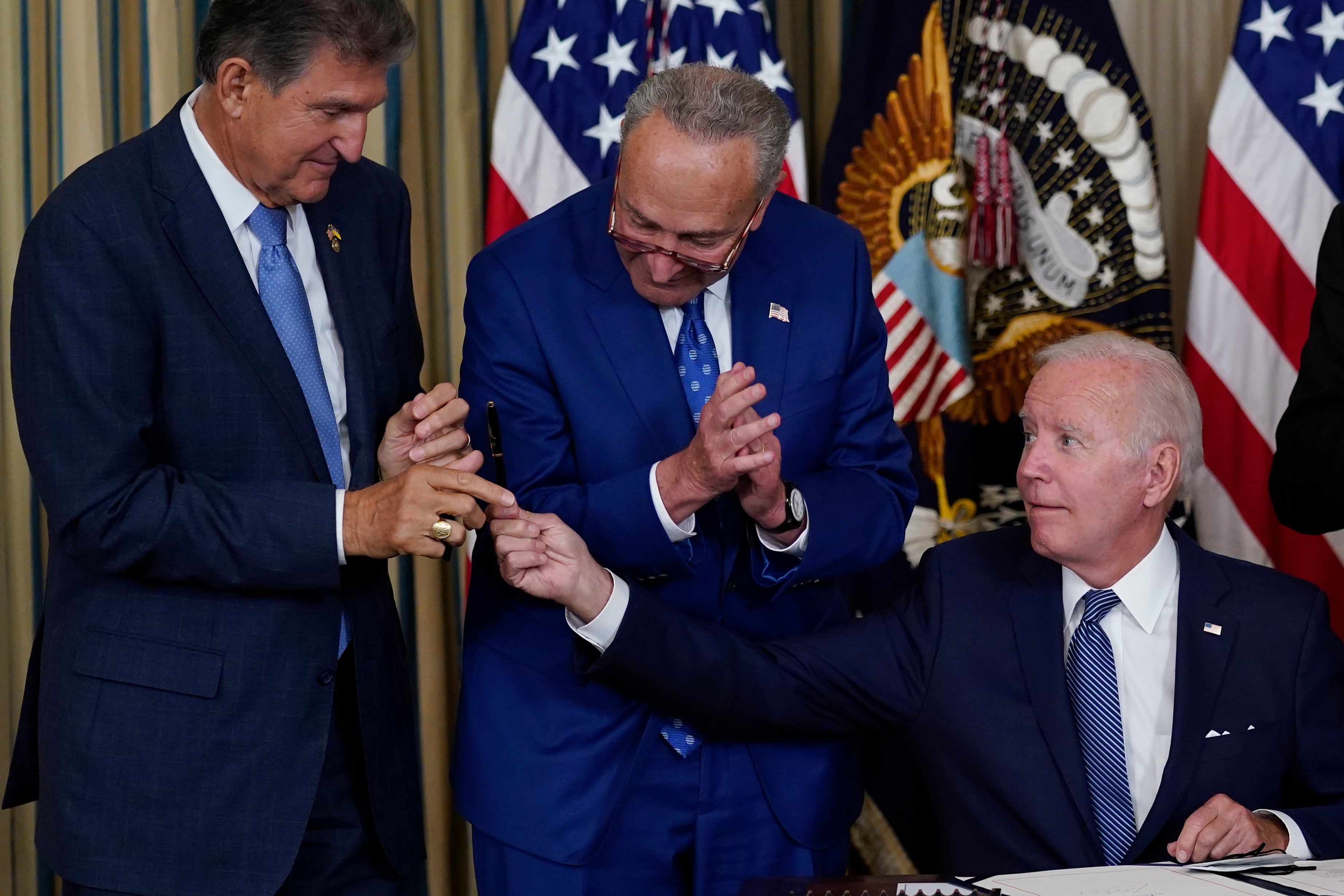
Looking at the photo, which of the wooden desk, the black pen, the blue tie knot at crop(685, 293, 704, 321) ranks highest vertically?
the blue tie knot at crop(685, 293, 704, 321)

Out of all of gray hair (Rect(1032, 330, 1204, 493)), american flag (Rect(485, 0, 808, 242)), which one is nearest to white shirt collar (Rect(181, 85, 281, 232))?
gray hair (Rect(1032, 330, 1204, 493))

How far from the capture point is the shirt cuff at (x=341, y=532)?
6.61 ft

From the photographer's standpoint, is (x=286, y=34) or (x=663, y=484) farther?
(x=663, y=484)

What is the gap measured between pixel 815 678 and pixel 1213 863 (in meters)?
0.70

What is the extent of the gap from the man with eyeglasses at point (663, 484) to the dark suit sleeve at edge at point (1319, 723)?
0.70 m

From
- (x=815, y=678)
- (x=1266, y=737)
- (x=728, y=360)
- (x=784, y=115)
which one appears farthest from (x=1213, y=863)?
(x=784, y=115)

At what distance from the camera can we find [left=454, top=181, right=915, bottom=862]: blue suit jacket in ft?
7.25

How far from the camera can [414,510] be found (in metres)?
1.98

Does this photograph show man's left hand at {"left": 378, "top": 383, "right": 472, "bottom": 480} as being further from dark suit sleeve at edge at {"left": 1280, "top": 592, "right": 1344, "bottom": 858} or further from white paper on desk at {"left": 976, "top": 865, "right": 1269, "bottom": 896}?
dark suit sleeve at edge at {"left": 1280, "top": 592, "right": 1344, "bottom": 858}

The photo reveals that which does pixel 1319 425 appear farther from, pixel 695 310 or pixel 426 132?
pixel 426 132

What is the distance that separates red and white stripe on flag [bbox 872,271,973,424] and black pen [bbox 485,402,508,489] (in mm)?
1597

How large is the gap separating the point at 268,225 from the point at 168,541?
530mm

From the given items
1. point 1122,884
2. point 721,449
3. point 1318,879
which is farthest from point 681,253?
point 1318,879

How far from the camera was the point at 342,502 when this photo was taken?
2041 millimetres
